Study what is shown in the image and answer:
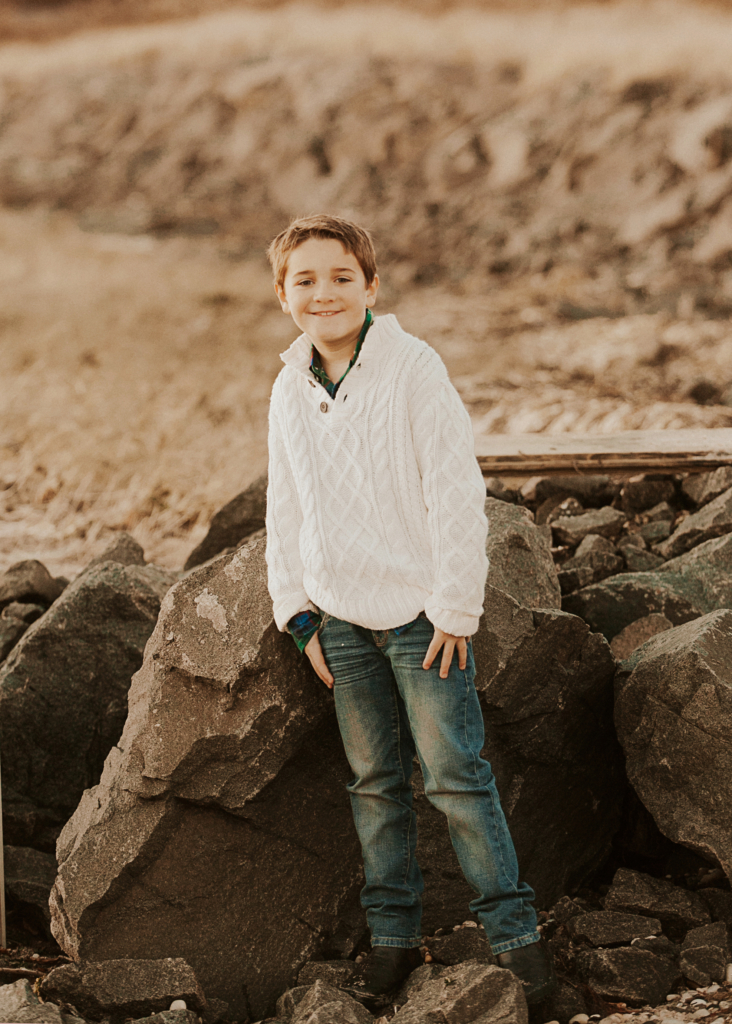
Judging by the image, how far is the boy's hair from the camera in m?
2.62

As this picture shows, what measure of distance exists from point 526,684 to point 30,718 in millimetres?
1893

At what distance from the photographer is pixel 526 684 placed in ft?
10.3

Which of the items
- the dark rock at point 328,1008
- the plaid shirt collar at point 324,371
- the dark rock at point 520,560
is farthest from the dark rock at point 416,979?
the plaid shirt collar at point 324,371

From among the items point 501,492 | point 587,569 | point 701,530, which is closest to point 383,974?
point 587,569

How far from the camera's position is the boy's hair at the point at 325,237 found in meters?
2.62

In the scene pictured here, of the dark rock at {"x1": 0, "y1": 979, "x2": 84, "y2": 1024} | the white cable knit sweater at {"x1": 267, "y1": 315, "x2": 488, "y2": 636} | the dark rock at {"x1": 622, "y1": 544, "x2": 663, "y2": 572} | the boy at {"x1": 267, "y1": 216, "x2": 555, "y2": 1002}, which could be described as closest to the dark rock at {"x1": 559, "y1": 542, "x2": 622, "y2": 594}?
the dark rock at {"x1": 622, "y1": 544, "x2": 663, "y2": 572}

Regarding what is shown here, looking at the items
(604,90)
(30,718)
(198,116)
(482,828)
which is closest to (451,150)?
(604,90)

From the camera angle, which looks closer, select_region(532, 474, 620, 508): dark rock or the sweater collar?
the sweater collar

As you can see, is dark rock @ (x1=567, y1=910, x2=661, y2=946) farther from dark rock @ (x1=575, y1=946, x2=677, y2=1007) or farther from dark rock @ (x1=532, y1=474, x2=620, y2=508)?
dark rock @ (x1=532, y1=474, x2=620, y2=508)

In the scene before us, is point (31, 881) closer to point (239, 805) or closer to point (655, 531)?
point (239, 805)

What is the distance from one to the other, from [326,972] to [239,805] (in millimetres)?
524

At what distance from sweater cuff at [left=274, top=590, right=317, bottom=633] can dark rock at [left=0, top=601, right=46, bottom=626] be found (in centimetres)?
236

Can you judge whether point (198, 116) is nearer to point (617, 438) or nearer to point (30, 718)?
point (617, 438)

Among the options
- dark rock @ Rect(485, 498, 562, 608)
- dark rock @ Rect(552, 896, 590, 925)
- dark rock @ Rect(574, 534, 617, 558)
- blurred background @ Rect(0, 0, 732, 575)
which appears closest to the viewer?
dark rock @ Rect(552, 896, 590, 925)
